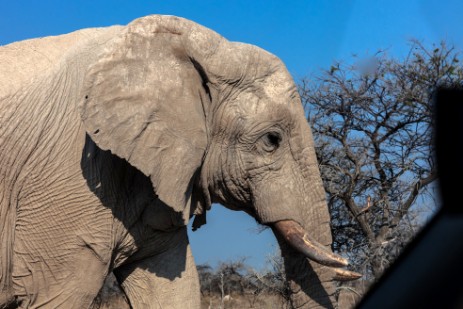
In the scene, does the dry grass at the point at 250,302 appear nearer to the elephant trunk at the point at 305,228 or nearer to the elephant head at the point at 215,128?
the elephant trunk at the point at 305,228

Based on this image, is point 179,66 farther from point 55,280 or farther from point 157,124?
point 55,280

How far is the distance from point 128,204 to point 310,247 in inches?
32.5

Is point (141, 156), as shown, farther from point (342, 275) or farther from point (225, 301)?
point (225, 301)

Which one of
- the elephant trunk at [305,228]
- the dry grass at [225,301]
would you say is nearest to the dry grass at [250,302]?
the dry grass at [225,301]

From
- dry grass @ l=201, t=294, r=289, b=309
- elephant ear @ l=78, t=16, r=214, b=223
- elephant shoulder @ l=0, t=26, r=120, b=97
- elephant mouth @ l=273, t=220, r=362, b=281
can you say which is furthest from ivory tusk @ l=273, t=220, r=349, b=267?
dry grass @ l=201, t=294, r=289, b=309

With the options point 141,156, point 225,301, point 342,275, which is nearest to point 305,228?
point 342,275

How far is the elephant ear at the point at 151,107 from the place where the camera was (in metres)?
3.48

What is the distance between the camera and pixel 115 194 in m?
3.63

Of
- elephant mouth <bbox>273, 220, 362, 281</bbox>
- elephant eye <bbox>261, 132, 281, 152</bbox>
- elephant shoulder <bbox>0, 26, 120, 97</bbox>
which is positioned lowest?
elephant mouth <bbox>273, 220, 362, 281</bbox>

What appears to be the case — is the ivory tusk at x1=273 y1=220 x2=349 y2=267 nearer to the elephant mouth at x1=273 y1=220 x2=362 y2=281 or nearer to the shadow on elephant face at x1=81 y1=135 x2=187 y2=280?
the elephant mouth at x1=273 y1=220 x2=362 y2=281

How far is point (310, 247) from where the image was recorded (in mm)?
3541

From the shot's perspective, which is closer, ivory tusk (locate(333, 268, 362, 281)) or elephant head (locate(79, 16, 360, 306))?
elephant head (locate(79, 16, 360, 306))

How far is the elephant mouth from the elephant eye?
33cm

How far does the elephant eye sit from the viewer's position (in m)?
3.63
